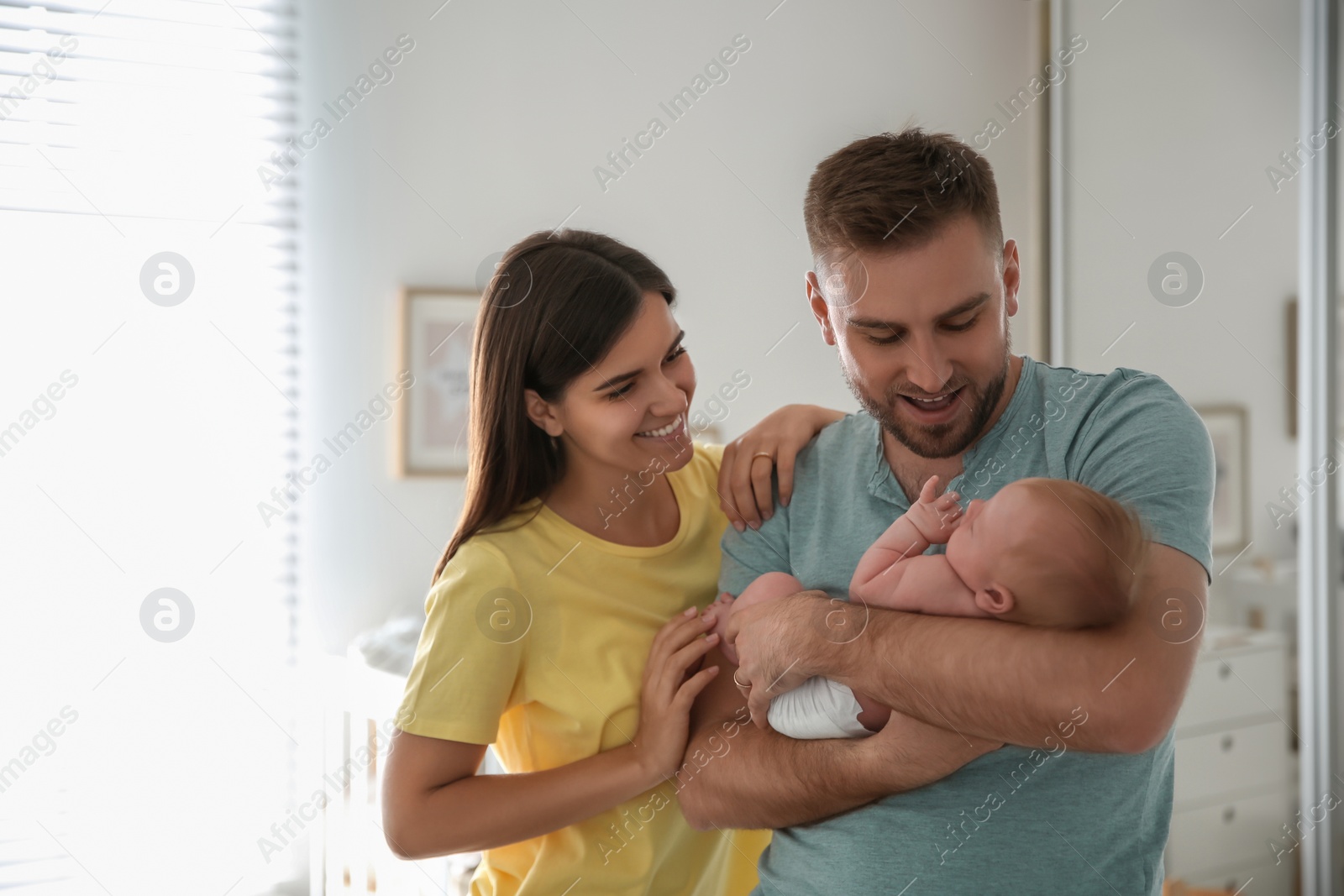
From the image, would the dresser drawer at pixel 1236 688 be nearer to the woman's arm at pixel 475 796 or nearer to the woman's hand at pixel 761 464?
the woman's hand at pixel 761 464

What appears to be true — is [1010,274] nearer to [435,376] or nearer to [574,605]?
[574,605]

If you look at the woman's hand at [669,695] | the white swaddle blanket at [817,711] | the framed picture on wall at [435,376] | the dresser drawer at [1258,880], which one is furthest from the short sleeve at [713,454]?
the dresser drawer at [1258,880]

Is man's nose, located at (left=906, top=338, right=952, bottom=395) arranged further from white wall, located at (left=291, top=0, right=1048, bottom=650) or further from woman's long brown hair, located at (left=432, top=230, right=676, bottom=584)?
white wall, located at (left=291, top=0, right=1048, bottom=650)

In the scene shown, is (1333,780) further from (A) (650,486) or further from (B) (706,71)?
(B) (706,71)

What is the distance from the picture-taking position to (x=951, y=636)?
3.23 feet

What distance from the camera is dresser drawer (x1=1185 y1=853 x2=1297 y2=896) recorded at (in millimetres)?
2324

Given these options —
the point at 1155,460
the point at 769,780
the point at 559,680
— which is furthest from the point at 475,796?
the point at 1155,460

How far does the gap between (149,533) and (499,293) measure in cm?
158

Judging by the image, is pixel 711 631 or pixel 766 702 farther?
pixel 711 631

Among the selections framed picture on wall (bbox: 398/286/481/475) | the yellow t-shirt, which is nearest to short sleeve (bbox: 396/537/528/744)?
the yellow t-shirt

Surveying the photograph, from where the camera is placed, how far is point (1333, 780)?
2215 millimetres

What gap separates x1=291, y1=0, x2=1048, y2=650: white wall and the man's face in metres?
1.66

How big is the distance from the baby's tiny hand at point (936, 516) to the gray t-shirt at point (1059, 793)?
0.08m

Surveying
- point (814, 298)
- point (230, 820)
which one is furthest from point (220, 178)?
point (814, 298)
